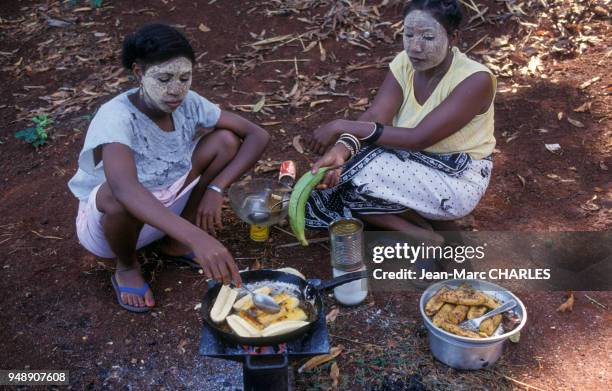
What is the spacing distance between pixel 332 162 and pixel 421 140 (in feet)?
1.65

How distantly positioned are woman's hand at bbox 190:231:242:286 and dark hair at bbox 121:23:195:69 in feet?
3.33

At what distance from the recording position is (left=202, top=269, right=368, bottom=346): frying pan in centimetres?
238

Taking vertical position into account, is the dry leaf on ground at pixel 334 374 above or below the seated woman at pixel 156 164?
below

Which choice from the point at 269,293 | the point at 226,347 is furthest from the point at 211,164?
the point at 226,347

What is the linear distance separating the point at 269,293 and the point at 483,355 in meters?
1.03

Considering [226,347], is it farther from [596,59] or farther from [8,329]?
[596,59]

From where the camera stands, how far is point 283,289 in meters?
2.86

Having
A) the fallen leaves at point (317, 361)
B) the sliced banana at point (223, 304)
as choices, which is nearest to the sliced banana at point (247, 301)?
the sliced banana at point (223, 304)

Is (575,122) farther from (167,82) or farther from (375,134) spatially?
(167,82)

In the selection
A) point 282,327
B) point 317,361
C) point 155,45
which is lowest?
point 317,361

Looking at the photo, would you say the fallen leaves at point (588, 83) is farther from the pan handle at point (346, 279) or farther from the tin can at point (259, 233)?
the pan handle at point (346, 279)

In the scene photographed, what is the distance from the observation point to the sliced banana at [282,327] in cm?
241

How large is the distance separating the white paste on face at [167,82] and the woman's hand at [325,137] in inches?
30.5

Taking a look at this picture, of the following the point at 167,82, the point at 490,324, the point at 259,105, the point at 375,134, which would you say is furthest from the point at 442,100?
the point at 259,105
